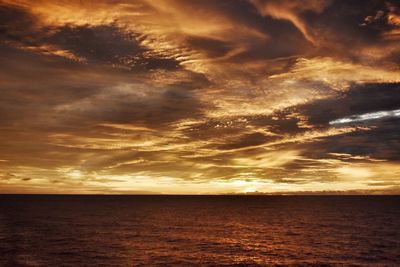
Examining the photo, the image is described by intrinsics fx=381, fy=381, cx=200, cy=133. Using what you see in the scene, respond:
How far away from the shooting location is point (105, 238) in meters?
65.9

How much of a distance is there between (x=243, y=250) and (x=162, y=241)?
14.7 meters

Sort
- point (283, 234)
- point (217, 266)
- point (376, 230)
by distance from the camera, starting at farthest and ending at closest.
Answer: point (376, 230) < point (283, 234) < point (217, 266)

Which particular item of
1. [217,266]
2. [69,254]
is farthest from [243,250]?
[69,254]

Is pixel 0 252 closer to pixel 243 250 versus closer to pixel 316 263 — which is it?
pixel 243 250

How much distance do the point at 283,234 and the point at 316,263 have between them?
30411 mm

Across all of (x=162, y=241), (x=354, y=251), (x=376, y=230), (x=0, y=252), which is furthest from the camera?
(x=376, y=230)

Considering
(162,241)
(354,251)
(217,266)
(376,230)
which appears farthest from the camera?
(376,230)

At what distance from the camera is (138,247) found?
188 feet

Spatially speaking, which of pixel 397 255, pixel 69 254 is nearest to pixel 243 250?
pixel 397 255

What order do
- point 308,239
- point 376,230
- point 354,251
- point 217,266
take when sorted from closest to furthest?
1. point 217,266
2. point 354,251
3. point 308,239
4. point 376,230

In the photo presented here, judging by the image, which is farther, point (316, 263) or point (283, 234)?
point (283, 234)

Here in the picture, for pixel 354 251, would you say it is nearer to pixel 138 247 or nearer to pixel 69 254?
pixel 138 247

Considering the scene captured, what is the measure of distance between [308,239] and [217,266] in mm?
29001

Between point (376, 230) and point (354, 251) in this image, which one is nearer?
point (354, 251)
